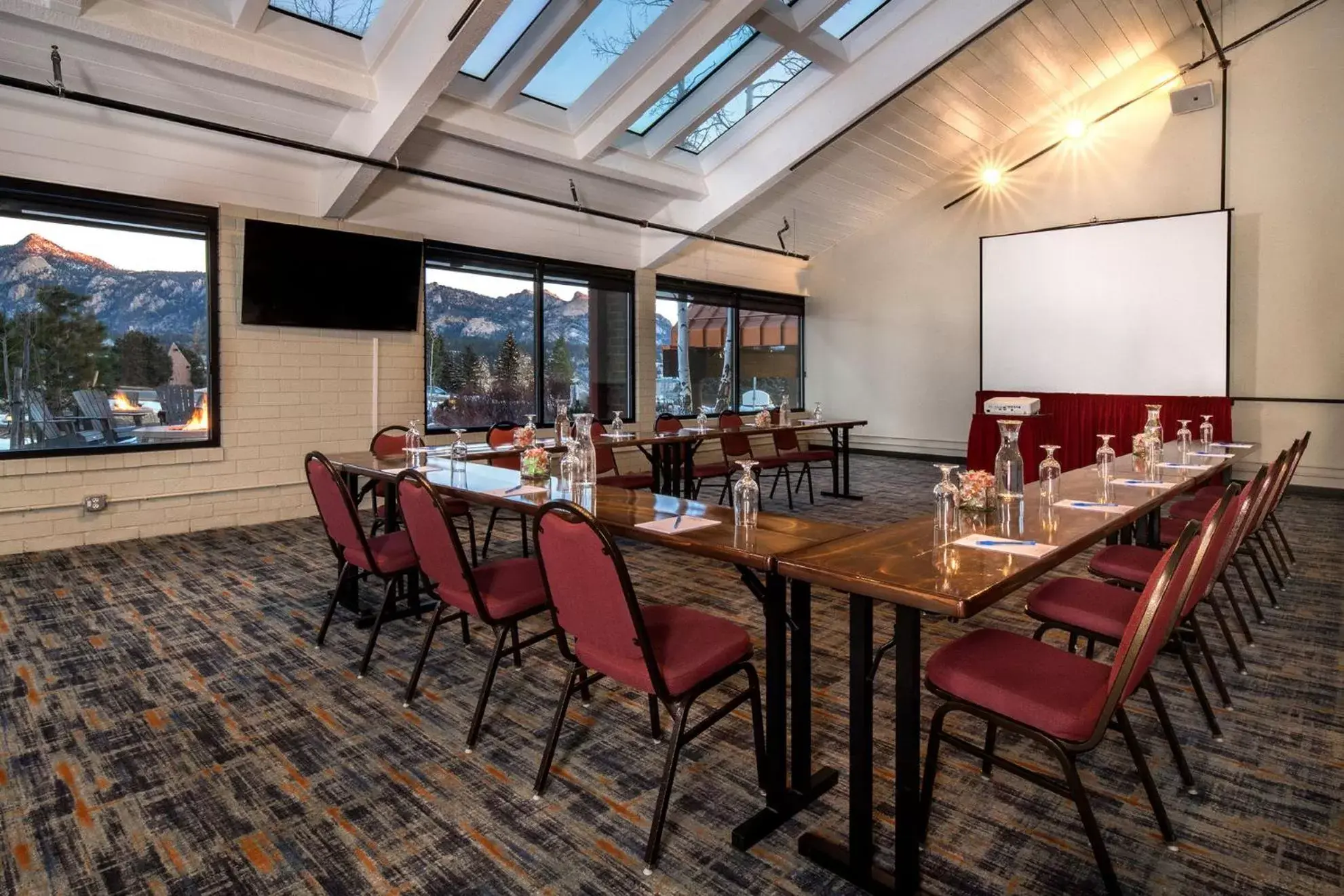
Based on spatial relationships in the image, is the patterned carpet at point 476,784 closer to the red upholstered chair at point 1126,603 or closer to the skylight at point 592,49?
the red upholstered chair at point 1126,603

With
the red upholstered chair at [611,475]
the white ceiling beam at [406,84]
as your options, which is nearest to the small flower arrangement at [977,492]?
the red upholstered chair at [611,475]

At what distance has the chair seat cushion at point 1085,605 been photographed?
2438 millimetres

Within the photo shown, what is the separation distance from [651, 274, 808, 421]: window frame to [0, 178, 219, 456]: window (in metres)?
5.06

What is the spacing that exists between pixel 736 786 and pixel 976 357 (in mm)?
9054

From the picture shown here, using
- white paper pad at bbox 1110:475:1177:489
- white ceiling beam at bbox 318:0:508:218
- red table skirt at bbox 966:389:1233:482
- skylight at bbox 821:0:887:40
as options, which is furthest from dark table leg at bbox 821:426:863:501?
white ceiling beam at bbox 318:0:508:218

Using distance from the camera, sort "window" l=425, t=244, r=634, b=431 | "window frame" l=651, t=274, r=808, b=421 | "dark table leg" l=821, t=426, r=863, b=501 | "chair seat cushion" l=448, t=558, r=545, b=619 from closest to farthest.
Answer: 1. "chair seat cushion" l=448, t=558, r=545, b=619
2. "window" l=425, t=244, r=634, b=431
3. "dark table leg" l=821, t=426, r=863, b=501
4. "window frame" l=651, t=274, r=808, b=421

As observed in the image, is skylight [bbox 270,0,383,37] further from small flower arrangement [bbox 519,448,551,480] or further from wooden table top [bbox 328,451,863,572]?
small flower arrangement [bbox 519,448,551,480]

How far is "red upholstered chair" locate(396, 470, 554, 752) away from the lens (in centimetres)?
246

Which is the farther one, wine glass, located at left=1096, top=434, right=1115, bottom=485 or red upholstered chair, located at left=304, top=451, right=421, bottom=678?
wine glass, located at left=1096, top=434, right=1115, bottom=485

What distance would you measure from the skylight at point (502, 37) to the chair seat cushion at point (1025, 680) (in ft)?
16.5

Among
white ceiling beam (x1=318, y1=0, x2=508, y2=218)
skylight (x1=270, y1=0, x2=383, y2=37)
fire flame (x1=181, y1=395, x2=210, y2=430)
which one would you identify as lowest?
fire flame (x1=181, y1=395, x2=210, y2=430)

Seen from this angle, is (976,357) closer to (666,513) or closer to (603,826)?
(666,513)

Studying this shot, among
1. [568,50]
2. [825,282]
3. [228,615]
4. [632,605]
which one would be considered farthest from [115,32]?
[825,282]

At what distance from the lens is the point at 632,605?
185cm
